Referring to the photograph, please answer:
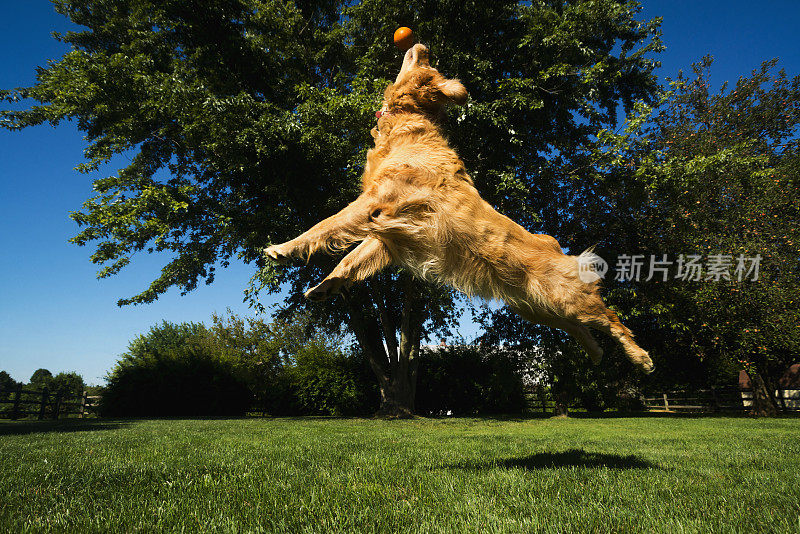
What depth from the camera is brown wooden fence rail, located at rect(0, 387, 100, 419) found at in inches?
728

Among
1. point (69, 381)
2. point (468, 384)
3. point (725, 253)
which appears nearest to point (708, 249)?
point (725, 253)

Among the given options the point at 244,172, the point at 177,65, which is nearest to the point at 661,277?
the point at 244,172

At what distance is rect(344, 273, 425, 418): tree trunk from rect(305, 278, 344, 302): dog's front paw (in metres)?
11.9

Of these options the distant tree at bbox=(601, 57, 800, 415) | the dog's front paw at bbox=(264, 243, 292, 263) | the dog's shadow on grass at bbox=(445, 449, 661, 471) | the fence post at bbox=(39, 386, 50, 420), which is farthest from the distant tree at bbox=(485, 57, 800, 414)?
the fence post at bbox=(39, 386, 50, 420)

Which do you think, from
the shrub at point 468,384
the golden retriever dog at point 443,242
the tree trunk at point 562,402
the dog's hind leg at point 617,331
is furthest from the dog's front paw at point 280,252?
the tree trunk at point 562,402

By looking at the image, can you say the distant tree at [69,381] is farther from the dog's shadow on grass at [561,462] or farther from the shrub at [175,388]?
the dog's shadow on grass at [561,462]

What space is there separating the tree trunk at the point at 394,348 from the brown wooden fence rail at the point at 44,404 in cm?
1438

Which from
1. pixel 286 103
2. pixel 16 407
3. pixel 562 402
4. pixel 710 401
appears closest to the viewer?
pixel 286 103

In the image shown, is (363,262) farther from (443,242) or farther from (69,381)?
(69,381)

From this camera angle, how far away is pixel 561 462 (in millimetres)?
4625

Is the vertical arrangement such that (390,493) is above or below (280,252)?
below

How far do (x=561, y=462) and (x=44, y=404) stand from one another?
2260 centimetres

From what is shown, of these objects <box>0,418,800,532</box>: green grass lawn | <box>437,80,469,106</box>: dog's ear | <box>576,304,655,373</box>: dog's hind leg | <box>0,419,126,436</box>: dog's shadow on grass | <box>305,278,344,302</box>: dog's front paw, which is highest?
<box>437,80,469,106</box>: dog's ear

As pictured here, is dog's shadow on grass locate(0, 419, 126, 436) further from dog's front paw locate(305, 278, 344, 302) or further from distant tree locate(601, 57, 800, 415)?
distant tree locate(601, 57, 800, 415)
